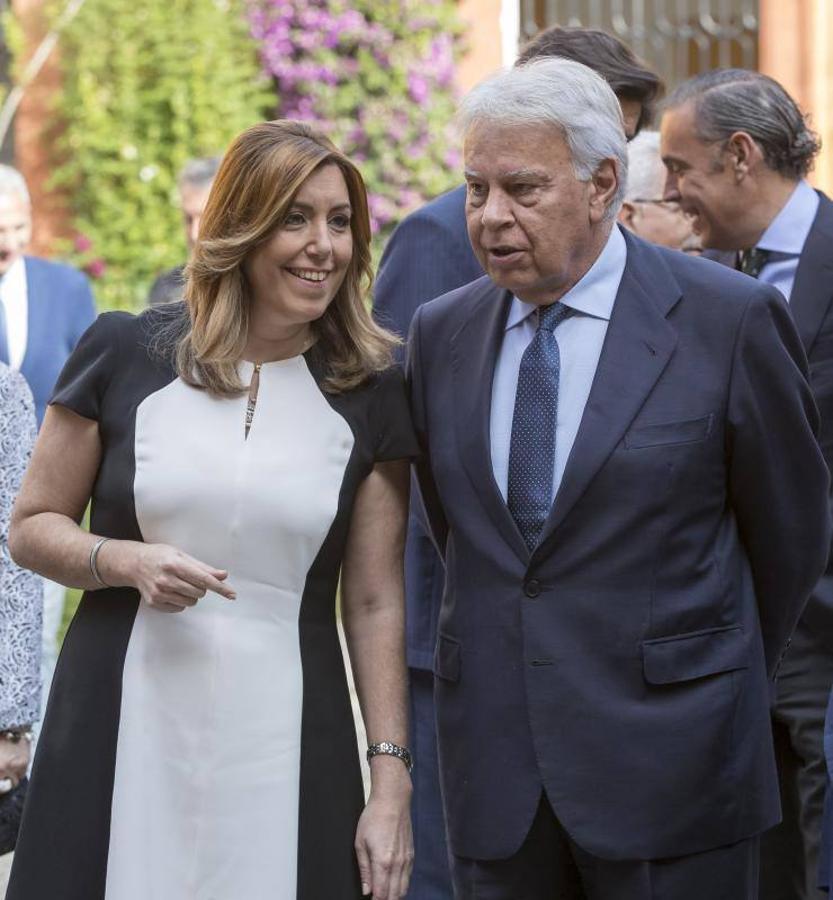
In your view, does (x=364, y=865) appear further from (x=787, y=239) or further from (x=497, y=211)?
(x=787, y=239)

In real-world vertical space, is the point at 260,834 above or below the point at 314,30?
below

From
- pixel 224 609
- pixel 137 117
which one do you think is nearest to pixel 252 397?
pixel 224 609

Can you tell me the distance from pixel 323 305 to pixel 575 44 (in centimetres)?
136

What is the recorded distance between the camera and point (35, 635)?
363 centimetres

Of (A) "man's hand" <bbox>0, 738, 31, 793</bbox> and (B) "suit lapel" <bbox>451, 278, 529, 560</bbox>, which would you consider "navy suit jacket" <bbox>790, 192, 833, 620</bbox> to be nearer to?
(B) "suit lapel" <bbox>451, 278, 529, 560</bbox>

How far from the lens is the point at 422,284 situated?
3.91m

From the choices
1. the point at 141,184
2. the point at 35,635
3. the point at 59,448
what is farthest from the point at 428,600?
the point at 141,184

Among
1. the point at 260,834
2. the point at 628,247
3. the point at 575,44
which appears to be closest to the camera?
the point at 260,834

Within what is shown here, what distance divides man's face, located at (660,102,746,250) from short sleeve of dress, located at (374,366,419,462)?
1472 mm

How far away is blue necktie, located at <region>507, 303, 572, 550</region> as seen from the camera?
10.1ft

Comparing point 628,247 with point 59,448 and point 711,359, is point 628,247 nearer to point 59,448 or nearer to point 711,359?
point 711,359

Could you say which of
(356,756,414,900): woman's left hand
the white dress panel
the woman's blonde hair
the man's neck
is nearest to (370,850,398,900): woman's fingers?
(356,756,414,900): woman's left hand

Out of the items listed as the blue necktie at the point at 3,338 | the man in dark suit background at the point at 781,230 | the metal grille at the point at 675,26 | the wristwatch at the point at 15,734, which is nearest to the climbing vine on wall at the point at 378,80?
the metal grille at the point at 675,26

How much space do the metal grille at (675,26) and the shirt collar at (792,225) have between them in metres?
7.04
